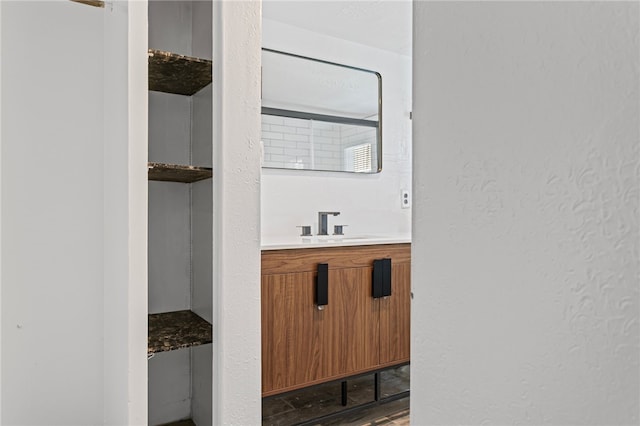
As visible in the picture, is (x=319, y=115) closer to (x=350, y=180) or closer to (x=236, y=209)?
(x=350, y=180)

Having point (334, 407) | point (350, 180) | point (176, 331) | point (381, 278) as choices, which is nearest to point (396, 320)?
point (381, 278)


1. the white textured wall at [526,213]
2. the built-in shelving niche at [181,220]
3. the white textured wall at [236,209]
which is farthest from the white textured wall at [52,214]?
the white textured wall at [526,213]

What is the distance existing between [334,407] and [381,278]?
0.70 metres

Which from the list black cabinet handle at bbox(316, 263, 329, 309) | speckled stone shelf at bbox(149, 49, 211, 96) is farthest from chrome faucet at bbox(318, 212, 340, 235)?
speckled stone shelf at bbox(149, 49, 211, 96)

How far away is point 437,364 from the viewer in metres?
0.51

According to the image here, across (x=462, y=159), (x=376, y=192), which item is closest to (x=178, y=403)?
(x=376, y=192)

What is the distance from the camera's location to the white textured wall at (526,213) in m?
0.35

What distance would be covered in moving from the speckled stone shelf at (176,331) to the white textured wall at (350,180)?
0.64 metres

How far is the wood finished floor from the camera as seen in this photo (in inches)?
85.2

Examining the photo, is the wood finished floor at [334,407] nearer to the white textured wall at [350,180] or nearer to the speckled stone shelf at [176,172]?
the white textured wall at [350,180]

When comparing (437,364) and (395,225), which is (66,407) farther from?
(395,225)

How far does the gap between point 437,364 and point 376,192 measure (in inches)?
97.9

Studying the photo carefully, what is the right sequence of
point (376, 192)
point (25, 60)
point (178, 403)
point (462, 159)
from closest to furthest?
point (462, 159) < point (25, 60) < point (178, 403) < point (376, 192)

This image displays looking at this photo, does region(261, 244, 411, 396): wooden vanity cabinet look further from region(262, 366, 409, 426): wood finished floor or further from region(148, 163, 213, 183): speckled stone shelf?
region(148, 163, 213, 183): speckled stone shelf
